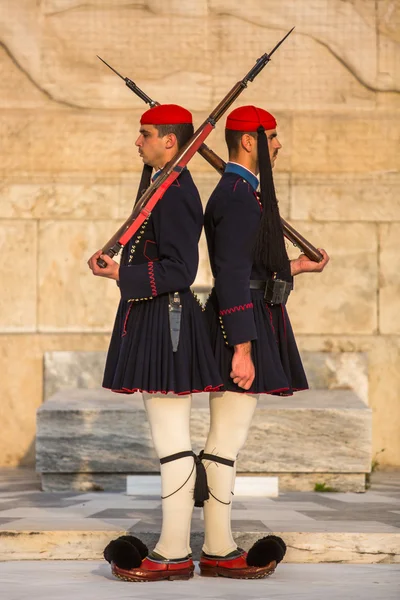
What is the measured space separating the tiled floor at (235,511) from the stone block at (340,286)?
134cm

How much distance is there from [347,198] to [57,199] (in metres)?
1.90

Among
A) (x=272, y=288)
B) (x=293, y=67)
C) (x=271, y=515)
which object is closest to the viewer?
(x=272, y=288)

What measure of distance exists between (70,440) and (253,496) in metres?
1.07

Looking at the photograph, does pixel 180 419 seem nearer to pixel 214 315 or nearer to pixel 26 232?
pixel 214 315

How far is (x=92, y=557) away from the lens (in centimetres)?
587

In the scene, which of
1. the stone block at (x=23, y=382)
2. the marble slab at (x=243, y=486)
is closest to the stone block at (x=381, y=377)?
the stone block at (x=23, y=382)

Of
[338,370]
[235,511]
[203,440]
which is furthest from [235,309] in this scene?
[338,370]

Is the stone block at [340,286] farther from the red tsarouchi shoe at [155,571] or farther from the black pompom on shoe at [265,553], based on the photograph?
the red tsarouchi shoe at [155,571]

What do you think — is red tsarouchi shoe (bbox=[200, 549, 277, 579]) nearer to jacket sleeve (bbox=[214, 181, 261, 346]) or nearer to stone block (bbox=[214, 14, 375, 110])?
jacket sleeve (bbox=[214, 181, 261, 346])

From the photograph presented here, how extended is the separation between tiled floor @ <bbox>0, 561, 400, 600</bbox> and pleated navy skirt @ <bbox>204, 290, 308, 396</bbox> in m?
0.73

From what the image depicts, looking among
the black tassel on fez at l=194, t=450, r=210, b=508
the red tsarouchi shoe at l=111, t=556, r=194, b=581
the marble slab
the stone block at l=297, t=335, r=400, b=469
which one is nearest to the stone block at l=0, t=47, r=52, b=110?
the stone block at l=297, t=335, r=400, b=469

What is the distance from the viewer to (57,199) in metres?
9.07

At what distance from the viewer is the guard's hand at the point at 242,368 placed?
527cm

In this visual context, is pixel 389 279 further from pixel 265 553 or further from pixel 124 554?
pixel 124 554
